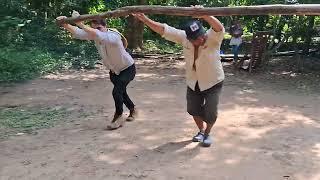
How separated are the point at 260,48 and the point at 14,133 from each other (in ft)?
26.6

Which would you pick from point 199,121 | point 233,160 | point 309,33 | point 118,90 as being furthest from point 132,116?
point 309,33

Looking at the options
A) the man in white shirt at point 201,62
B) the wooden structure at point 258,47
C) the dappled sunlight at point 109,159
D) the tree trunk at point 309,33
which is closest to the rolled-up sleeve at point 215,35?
the man in white shirt at point 201,62

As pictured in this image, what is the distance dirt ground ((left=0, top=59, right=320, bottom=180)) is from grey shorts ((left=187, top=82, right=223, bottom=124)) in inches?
15.9

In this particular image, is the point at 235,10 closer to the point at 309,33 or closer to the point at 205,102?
the point at 205,102

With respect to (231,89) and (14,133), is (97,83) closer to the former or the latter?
(231,89)

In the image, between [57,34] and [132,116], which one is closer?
[132,116]

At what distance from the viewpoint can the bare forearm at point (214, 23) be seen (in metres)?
5.05

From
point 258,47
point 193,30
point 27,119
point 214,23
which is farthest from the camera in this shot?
point 258,47

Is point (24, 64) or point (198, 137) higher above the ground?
point (198, 137)

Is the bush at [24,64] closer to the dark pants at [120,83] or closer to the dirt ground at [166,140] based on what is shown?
the dirt ground at [166,140]

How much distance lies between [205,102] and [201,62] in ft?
1.72

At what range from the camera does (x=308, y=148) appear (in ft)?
19.4

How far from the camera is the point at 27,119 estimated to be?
7.54 meters

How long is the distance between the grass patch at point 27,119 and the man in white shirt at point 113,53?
1132 mm
